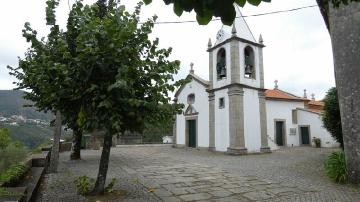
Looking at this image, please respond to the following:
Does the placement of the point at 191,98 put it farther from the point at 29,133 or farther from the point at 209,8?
the point at 209,8

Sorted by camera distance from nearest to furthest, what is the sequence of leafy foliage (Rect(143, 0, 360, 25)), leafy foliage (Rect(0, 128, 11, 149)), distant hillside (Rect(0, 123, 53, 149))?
leafy foliage (Rect(143, 0, 360, 25)) → leafy foliage (Rect(0, 128, 11, 149)) → distant hillside (Rect(0, 123, 53, 149))

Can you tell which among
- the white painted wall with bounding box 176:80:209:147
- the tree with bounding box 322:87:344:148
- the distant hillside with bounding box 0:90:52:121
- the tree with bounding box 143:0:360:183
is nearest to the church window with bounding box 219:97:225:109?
the white painted wall with bounding box 176:80:209:147

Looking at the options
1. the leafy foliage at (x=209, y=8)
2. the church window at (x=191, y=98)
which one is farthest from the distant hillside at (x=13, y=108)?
the leafy foliage at (x=209, y=8)

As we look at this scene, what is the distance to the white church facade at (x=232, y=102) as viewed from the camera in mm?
17844

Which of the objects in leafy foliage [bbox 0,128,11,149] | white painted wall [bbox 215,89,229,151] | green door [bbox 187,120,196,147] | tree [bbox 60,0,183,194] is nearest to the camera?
tree [bbox 60,0,183,194]

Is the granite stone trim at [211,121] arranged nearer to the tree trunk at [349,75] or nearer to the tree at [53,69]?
the tree trunk at [349,75]

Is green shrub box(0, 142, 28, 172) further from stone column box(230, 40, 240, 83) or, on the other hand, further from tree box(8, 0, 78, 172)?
stone column box(230, 40, 240, 83)

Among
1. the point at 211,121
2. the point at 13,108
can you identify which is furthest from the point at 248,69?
the point at 13,108

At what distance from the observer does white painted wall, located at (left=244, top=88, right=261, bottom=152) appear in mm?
17953

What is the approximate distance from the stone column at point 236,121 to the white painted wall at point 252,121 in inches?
17.6

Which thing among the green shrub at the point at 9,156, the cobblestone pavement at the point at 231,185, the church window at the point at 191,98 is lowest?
the cobblestone pavement at the point at 231,185

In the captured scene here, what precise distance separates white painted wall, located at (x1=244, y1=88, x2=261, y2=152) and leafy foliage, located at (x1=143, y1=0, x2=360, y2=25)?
53.3 feet

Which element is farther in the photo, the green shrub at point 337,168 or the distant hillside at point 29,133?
the distant hillside at point 29,133

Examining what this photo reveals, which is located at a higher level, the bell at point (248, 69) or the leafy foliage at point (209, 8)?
the bell at point (248, 69)
